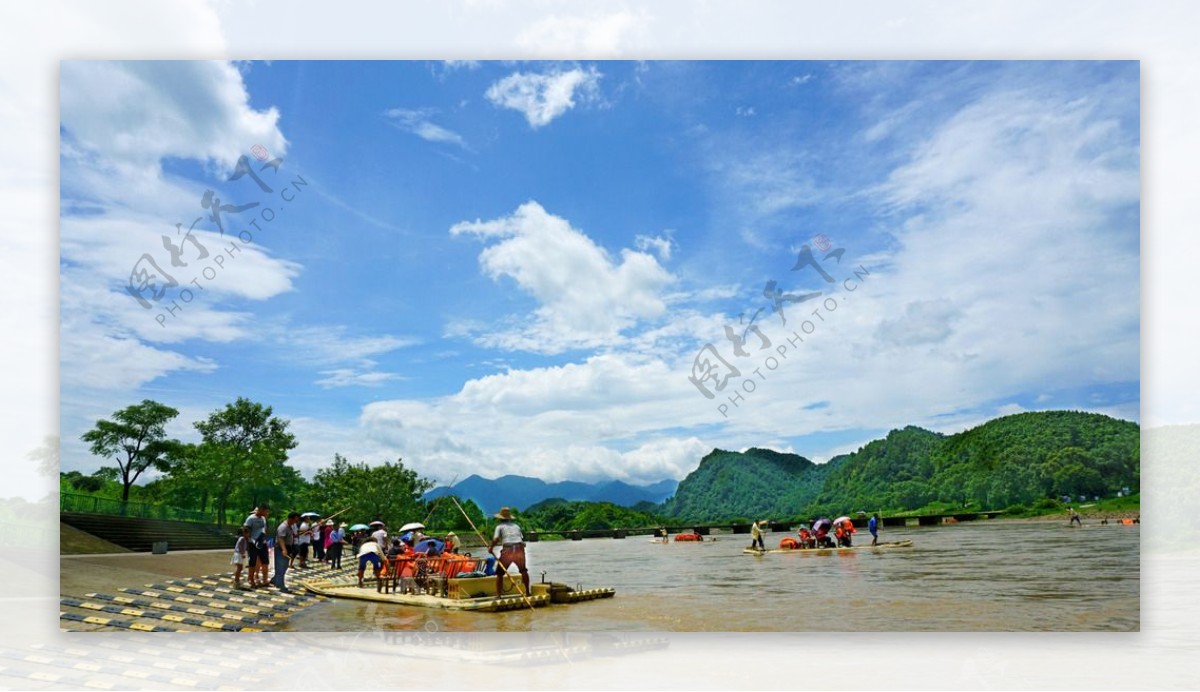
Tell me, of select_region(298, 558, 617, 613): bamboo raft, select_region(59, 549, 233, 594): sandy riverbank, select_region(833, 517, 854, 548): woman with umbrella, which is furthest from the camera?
select_region(833, 517, 854, 548): woman with umbrella

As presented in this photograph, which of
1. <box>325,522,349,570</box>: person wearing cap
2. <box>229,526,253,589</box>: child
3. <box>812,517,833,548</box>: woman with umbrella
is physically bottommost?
<box>812,517,833,548</box>: woman with umbrella

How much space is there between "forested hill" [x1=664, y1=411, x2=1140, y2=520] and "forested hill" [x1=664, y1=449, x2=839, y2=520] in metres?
0.04

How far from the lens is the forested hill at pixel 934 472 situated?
14531 mm

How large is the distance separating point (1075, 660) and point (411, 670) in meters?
5.78

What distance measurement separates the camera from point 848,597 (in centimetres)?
1113

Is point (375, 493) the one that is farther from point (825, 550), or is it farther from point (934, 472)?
point (934, 472)

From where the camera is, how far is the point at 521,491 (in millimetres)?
14711

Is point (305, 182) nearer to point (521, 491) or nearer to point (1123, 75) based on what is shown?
point (521, 491)

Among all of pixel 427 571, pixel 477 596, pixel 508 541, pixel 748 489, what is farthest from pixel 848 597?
pixel 748 489

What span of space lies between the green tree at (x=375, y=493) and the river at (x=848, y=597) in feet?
13.3

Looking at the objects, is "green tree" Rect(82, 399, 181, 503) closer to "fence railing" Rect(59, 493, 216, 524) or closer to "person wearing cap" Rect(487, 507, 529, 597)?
"fence railing" Rect(59, 493, 216, 524)

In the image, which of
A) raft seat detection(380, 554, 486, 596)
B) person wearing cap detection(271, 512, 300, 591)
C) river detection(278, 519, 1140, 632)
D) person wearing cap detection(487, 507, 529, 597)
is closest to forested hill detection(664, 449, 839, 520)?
river detection(278, 519, 1140, 632)

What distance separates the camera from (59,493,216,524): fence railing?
1518 cm

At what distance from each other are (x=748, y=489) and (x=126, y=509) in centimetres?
1629
